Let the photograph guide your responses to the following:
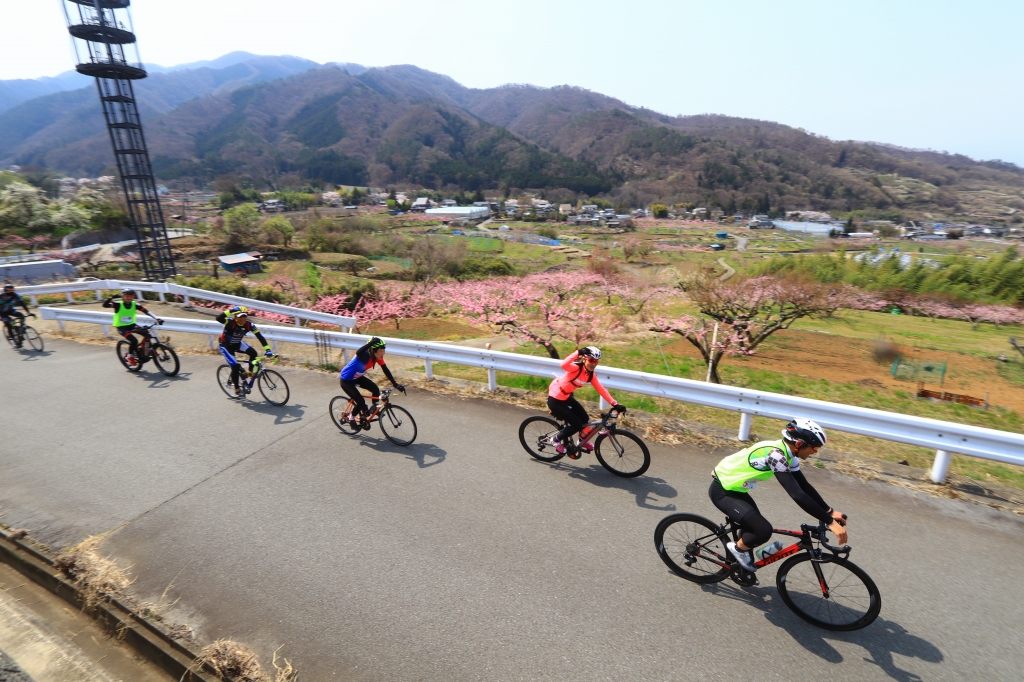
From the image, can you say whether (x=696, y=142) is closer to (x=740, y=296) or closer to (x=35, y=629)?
(x=740, y=296)

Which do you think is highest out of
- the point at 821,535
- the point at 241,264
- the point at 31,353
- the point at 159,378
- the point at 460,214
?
the point at 460,214

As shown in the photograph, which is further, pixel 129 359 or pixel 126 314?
pixel 129 359

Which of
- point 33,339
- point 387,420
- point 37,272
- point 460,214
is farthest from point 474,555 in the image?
point 460,214

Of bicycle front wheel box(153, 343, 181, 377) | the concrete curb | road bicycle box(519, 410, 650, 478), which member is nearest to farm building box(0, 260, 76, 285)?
bicycle front wheel box(153, 343, 181, 377)

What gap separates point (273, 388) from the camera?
7.75m

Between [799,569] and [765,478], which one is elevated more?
[765,478]

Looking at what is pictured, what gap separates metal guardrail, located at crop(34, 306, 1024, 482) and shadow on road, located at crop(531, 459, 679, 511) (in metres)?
1.51

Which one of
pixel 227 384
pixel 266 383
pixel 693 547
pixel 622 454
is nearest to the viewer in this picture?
Answer: pixel 693 547

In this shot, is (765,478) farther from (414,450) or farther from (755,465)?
(414,450)

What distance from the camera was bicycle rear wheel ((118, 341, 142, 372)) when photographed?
939cm

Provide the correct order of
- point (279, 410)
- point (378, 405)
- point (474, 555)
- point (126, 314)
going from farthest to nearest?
point (126, 314) → point (279, 410) → point (378, 405) → point (474, 555)

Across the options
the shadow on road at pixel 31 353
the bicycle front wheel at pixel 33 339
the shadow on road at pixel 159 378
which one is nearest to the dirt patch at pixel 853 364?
the shadow on road at pixel 159 378

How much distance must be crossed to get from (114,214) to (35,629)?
61267mm

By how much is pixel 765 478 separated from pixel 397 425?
15.3 ft
